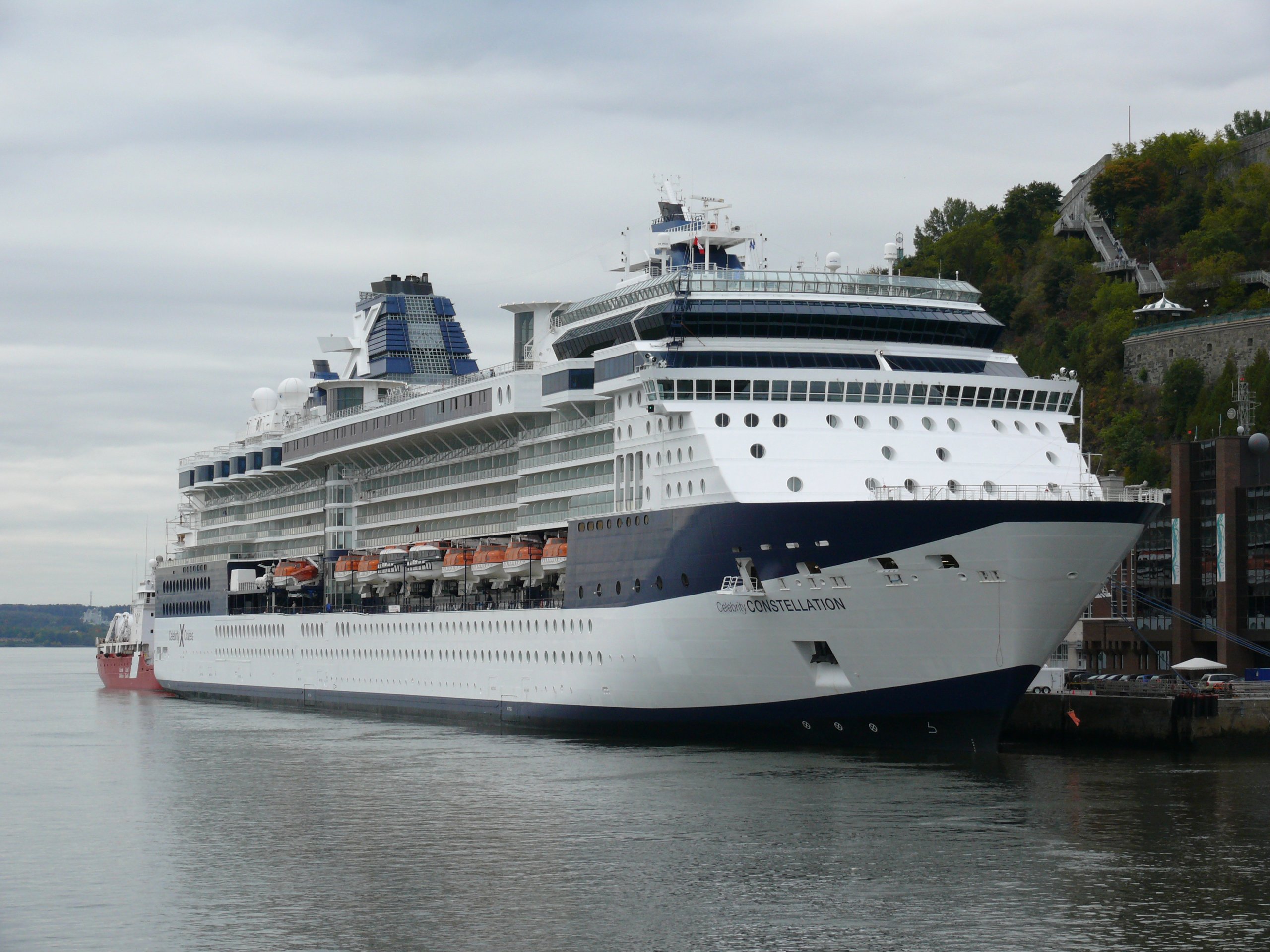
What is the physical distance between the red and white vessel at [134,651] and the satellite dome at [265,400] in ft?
41.4

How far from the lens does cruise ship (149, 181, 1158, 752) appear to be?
108 feet

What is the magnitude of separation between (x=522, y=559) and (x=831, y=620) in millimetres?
12415

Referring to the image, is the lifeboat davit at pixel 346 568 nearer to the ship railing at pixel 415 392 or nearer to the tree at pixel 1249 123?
the ship railing at pixel 415 392

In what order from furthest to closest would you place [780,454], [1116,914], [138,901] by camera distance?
[780,454] → [138,901] → [1116,914]

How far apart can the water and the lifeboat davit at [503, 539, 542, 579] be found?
5.50 metres

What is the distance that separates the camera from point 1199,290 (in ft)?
275

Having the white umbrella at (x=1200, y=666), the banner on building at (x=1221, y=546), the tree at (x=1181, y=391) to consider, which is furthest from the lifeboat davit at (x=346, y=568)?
the tree at (x=1181, y=391)

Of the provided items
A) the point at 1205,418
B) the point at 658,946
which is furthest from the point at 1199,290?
the point at 658,946

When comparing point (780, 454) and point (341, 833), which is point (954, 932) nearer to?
point (341, 833)

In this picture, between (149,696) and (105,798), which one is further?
(149,696)

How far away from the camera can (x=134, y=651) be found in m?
83.4

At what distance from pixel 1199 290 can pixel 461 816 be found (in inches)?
2539

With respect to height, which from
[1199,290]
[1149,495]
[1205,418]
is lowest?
[1149,495]

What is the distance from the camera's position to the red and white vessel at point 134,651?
79812mm
